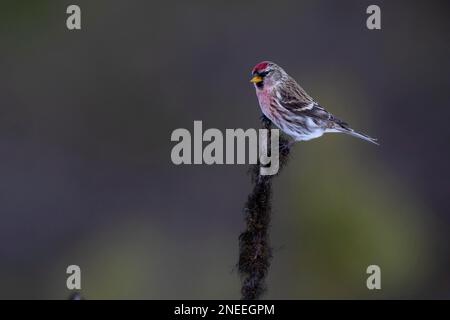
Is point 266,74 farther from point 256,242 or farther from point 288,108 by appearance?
point 256,242

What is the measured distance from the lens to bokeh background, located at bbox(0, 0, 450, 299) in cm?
1055

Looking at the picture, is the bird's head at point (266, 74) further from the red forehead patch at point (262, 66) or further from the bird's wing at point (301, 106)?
the bird's wing at point (301, 106)

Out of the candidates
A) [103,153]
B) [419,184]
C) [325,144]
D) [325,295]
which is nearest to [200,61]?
[103,153]

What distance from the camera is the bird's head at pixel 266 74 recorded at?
26.0 feet

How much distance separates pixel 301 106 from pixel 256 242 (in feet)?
A: 10.3

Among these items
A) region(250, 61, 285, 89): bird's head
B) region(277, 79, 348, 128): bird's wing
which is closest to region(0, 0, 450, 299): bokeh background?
region(277, 79, 348, 128): bird's wing

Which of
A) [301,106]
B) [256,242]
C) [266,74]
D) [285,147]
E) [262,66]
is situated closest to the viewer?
[256,242]

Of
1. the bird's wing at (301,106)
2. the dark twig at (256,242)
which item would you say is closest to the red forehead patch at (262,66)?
the bird's wing at (301,106)

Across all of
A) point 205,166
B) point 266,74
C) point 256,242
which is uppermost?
point 266,74

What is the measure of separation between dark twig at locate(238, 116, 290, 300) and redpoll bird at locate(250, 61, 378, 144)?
2.30 meters

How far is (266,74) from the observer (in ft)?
26.3

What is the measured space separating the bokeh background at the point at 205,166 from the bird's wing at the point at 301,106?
7.87 feet

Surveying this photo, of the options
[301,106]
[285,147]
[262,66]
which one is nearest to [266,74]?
[262,66]

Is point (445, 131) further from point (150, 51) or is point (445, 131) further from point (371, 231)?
point (150, 51)
